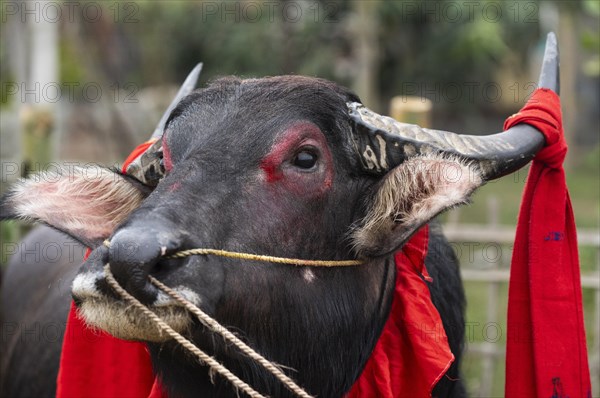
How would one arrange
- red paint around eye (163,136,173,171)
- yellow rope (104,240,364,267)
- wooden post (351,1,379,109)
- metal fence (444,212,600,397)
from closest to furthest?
yellow rope (104,240,364,267) < red paint around eye (163,136,173,171) < metal fence (444,212,600,397) < wooden post (351,1,379,109)

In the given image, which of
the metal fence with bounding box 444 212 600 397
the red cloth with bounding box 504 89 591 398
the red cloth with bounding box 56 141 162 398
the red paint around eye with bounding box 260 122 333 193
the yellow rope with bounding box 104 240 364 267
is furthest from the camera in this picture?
the metal fence with bounding box 444 212 600 397

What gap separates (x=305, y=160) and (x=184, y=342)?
0.74m

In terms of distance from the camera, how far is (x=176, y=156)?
277 centimetres

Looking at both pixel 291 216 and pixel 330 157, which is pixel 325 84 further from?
pixel 291 216

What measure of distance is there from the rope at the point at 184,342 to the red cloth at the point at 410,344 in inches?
21.7

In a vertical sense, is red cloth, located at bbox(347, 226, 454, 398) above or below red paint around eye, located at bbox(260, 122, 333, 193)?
below

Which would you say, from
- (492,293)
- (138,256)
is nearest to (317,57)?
(492,293)

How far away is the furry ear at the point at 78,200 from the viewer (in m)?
2.87

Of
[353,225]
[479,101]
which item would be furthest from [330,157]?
[479,101]

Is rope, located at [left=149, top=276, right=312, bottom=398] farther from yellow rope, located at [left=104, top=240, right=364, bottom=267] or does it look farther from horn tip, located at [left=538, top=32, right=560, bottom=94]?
horn tip, located at [left=538, top=32, right=560, bottom=94]

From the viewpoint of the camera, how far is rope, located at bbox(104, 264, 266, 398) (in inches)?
90.1

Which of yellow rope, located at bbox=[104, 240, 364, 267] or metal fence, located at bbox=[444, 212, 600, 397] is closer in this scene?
yellow rope, located at bbox=[104, 240, 364, 267]

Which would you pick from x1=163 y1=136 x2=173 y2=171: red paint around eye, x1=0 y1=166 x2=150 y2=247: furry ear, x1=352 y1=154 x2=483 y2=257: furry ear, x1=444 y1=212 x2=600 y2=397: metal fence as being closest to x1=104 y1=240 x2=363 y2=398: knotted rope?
x1=352 y1=154 x2=483 y2=257: furry ear

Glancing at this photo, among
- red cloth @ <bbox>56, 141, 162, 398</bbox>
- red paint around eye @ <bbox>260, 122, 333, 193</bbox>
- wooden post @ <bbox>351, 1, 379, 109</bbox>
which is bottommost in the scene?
red cloth @ <bbox>56, 141, 162, 398</bbox>
